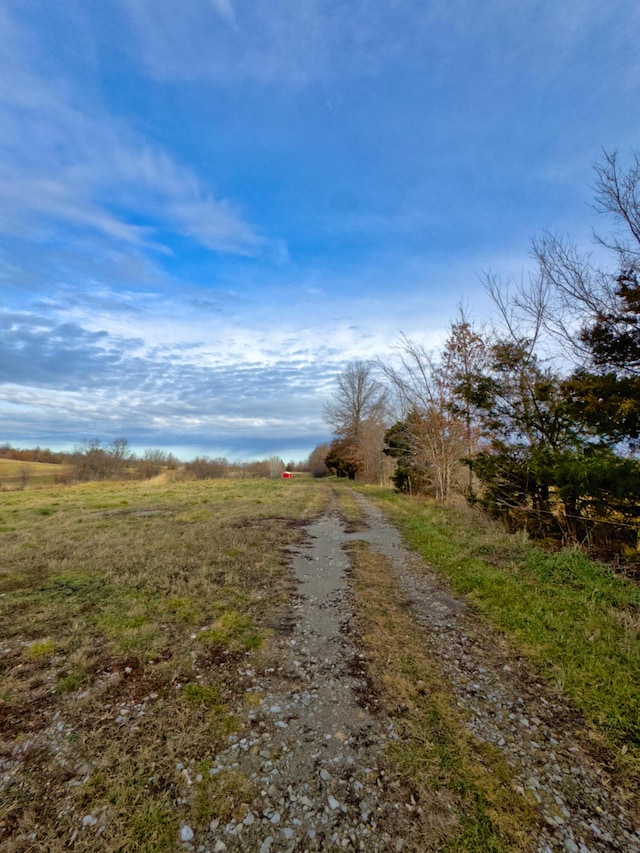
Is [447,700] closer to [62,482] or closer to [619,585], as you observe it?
[619,585]

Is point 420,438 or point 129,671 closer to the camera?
point 129,671

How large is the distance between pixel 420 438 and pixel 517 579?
37.4ft

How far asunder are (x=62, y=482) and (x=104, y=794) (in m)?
39.7

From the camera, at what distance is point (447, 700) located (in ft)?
10.5

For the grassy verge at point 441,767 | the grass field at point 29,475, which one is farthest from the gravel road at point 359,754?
the grass field at point 29,475

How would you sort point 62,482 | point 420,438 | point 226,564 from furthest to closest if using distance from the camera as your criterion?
point 62,482, point 420,438, point 226,564

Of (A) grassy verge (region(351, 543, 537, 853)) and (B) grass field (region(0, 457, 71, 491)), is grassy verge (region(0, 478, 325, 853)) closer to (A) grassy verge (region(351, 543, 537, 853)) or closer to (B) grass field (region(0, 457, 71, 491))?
(A) grassy verge (region(351, 543, 537, 853))

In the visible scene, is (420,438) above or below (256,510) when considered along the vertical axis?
above

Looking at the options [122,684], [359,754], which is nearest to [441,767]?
[359,754]

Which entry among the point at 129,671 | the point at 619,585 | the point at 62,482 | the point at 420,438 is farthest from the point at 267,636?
the point at 62,482

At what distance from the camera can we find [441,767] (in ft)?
8.12

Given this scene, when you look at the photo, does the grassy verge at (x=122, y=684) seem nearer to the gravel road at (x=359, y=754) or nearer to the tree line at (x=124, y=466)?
the gravel road at (x=359, y=754)

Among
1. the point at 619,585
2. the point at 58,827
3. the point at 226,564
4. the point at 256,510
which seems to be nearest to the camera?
the point at 58,827

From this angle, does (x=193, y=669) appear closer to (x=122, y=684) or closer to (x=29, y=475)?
(x=122, y=684)
